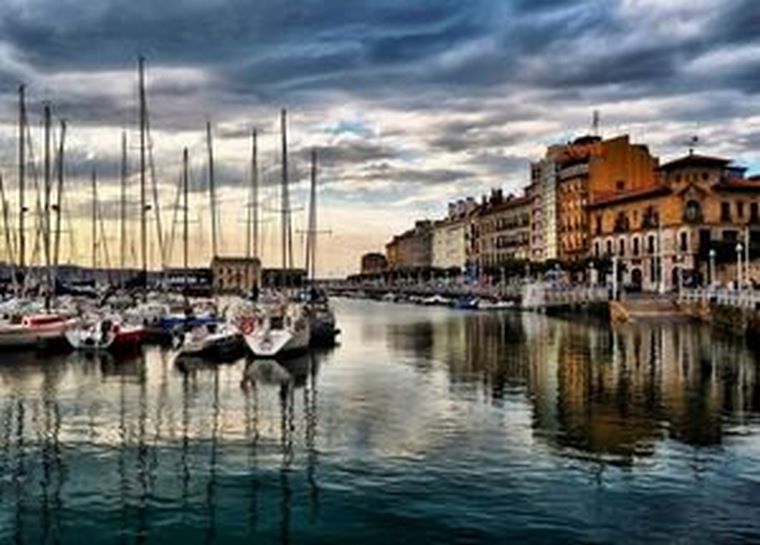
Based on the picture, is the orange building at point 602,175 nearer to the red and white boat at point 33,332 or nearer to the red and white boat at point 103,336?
the red and white boat at point 103,336

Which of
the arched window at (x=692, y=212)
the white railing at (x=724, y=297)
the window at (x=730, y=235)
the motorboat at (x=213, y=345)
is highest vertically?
the arched window at (x=692, y=212)

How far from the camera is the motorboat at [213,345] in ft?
234

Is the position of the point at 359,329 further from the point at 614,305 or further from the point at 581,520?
the point at 581,520

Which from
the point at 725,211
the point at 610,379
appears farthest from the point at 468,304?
the point at 610,379

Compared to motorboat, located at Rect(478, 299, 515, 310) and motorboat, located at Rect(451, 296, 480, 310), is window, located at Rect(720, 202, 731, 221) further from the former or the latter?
motorboat, located at Rect(451, 296, 480, 310)

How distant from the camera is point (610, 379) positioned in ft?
191

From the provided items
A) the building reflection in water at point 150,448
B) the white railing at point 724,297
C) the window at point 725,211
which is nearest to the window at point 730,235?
the window at point 725,211

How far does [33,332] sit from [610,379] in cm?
4217

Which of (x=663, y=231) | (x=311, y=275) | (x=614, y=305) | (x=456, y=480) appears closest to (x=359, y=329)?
(x=311, y=275)

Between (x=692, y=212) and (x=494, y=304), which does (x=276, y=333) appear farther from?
(x=494, y=304)

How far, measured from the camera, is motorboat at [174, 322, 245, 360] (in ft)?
234

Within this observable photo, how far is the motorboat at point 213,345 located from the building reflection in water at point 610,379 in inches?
480

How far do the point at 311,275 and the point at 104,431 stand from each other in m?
60.6

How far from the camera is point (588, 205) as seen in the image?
18525 cm
